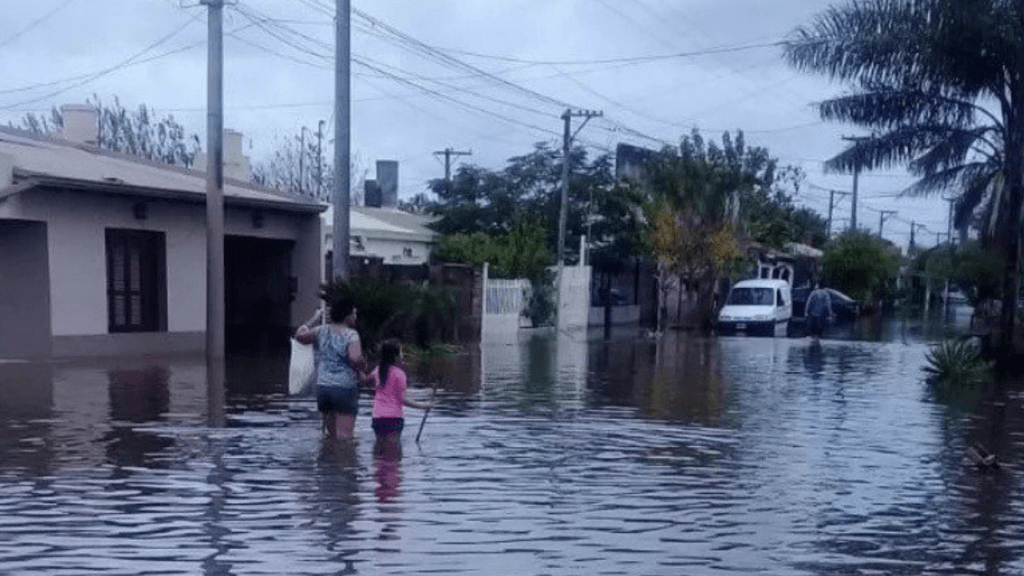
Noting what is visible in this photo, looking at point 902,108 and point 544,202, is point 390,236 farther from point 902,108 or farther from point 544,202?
point 902,108

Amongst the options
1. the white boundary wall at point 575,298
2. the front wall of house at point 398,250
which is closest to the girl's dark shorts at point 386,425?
the front wall of house at point 398,250

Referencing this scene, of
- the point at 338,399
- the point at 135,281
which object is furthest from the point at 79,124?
the point at 338,399

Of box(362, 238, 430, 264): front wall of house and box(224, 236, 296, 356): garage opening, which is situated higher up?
box(362, 238, 430, 264): front wall of house

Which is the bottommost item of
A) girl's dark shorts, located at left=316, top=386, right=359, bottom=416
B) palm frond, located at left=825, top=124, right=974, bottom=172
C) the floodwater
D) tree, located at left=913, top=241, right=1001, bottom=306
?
the floodwater

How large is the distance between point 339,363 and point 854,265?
5810 cm

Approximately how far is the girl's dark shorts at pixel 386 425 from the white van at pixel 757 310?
32725 mm

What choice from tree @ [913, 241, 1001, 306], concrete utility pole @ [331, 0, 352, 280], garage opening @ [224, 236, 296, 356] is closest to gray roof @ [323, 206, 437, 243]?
garage opening @ [224, 236, 296, 356]

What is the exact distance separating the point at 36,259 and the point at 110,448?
12380 mm

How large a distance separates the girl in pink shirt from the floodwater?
0.75ft

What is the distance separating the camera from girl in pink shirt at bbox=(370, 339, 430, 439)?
14.2 metres

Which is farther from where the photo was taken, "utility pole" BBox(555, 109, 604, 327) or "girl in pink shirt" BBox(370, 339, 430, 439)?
"utility pole" BBox(555, 109, 604, 327)

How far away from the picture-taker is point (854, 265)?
69500mm

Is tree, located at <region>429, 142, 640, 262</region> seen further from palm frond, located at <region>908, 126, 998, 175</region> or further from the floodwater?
the floodwater

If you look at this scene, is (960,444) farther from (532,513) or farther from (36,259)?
(36,259)
